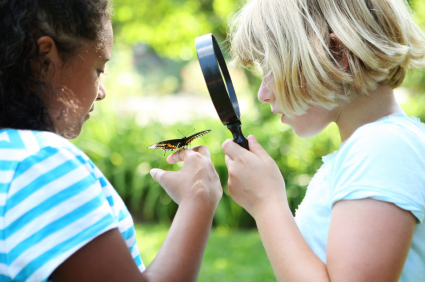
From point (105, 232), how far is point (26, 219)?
0.18m

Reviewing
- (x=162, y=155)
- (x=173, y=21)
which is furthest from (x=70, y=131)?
(x=173, y=21)

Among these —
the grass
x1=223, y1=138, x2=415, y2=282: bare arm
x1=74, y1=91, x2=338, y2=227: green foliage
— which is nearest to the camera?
x1=223, y1=138, x2=415, y2=282: bare arm

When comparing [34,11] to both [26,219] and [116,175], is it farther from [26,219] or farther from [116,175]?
[116,175]

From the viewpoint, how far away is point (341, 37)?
1239 mm

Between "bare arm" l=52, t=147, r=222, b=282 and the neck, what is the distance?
546mm

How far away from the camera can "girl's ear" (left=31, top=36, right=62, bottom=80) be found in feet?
3.40

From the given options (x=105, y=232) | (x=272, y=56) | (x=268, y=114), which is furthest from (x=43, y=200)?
(x=268, y=114)

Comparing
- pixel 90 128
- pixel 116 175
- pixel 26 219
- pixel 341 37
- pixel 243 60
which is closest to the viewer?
pixel 26 219

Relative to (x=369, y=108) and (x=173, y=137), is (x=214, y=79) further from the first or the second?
(x=173, y=137)

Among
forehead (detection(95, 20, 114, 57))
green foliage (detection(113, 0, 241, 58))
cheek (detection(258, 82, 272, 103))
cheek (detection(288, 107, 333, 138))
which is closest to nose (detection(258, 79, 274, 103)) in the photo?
cheek (detection(258, 82, 272, 103))

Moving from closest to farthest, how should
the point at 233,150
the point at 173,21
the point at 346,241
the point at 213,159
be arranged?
the point at 346,241
the point at 233,150
the point at 213,159
the point at 173,21

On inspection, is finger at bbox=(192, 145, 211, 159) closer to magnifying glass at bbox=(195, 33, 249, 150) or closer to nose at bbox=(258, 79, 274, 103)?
magnifying glass at bbox=(195, 33, 249, 150)

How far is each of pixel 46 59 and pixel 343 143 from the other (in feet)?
3.32

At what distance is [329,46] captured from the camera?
1.27 meters
